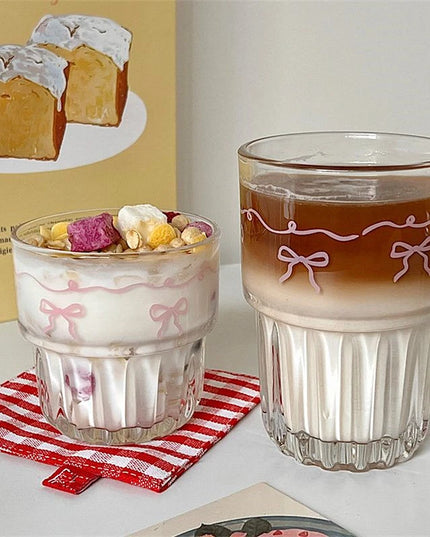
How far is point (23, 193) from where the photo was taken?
3.09ft

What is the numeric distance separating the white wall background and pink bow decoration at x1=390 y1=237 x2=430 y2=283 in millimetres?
556

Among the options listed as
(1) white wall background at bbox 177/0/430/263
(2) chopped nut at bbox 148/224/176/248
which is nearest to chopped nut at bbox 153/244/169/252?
(2) chopped nut at bbox 148/224/176/248

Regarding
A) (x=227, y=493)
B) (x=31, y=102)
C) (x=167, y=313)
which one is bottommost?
(x=227, y=493)

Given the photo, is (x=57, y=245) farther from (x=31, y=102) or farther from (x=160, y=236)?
(x=31, y=102)

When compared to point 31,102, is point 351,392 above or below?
below

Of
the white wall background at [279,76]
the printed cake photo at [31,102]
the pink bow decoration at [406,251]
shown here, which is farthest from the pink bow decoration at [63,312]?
the white wall background at [279,76]

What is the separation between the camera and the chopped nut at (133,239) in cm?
65

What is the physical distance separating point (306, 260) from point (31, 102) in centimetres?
46

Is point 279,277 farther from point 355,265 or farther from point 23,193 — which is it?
point 23,193

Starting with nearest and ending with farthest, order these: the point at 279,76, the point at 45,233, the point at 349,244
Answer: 1. the point at 349,244
2. the point at 45,233
3. the point at 279,76

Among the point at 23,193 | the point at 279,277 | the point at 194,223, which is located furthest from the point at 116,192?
the point at 279,277

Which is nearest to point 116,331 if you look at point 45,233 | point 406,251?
point 45,233

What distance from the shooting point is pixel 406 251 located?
0.58 metres

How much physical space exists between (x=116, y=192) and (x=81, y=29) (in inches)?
7.4
